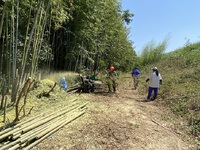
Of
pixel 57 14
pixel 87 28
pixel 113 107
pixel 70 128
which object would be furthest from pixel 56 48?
pixel 70 128

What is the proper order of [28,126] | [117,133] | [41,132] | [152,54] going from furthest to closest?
[152,54] → [117,133] → [41,132] → [28,126]

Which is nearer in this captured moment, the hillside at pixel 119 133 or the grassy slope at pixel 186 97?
the hillside at pixel 119 133

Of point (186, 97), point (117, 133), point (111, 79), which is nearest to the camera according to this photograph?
point (117, 133)

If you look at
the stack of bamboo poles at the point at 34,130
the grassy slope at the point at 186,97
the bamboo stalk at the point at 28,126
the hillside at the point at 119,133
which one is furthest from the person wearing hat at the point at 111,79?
the bamboo stalk at the point at 28,126

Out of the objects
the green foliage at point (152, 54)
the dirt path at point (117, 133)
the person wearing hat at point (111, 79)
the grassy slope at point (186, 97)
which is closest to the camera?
the dirt path at point (117, 133)

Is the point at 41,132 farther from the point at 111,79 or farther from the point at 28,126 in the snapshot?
the point at 111,79

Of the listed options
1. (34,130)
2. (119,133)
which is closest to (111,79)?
(119,133)

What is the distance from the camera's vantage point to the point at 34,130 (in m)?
4.33

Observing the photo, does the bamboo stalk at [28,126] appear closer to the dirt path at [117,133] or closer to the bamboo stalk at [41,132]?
the bamboo stalk at [41,132]

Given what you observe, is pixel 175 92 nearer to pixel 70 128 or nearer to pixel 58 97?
pixel 58 97

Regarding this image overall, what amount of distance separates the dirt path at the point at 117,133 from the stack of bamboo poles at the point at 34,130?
12cm

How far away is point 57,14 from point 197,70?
7723mm

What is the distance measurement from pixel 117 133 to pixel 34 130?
5.35ft

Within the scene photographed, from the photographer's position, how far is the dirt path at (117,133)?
14.7 ft
